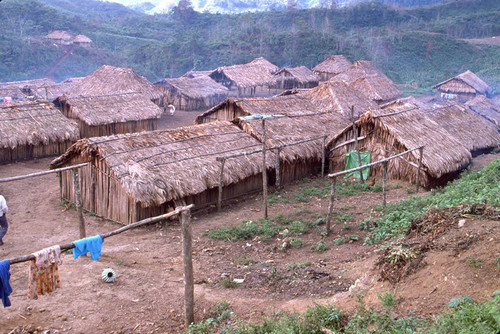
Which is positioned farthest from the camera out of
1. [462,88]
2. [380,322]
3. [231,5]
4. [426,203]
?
[231,5]

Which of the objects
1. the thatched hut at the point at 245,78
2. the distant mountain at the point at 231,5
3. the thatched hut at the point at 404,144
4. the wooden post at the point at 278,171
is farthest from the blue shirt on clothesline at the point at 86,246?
the distant mountain at the point at 231,5

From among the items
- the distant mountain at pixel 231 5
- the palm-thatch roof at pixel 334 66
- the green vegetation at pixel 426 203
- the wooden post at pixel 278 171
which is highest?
the distant mountain at pixel 231 5

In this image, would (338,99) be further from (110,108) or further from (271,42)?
(271,42)

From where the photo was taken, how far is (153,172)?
1200 cm

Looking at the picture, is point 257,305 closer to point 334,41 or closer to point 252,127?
point 252,127

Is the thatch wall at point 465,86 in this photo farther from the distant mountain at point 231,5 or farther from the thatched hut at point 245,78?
the distant mountain at point 231,5

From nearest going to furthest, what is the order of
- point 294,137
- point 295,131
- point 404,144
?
point 404,144 < point 294,137 < point 295,131

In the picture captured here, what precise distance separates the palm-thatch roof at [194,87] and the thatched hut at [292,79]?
261 inches

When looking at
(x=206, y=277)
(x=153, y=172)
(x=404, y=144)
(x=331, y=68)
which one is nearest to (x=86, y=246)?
(x=206, y=277)

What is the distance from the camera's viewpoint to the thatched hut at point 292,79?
37969mm

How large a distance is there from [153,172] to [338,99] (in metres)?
12.9

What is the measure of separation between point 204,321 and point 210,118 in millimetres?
16194

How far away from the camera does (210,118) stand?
22.1 meters

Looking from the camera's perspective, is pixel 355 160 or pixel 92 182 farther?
pixel 355 160
